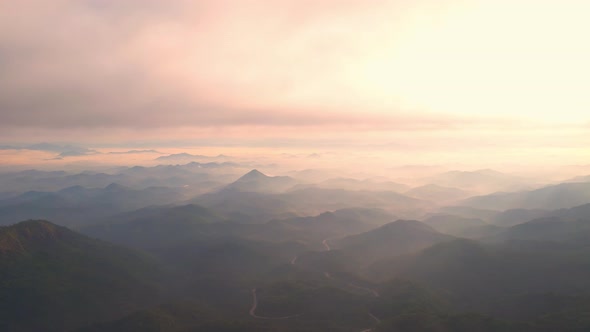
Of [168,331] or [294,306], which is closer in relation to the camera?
[168,331]

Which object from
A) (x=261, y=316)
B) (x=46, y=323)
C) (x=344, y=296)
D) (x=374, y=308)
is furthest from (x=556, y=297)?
(x=46, y=323)

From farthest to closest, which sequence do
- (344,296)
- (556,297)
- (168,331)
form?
(344,296) → (556,297) → (168,331)

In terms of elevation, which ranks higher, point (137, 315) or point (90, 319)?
point (137, 315)

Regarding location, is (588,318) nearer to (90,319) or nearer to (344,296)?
(344,296)

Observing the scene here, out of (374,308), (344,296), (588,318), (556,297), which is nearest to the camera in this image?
(588,318)

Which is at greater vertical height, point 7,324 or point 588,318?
point 588,318

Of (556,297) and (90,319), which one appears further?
(90,319)

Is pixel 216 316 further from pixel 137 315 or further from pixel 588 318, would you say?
pixel 588 318

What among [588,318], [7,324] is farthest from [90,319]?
[588,318]

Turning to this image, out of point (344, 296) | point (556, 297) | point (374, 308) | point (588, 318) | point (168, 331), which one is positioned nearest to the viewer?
point (588, 318)
